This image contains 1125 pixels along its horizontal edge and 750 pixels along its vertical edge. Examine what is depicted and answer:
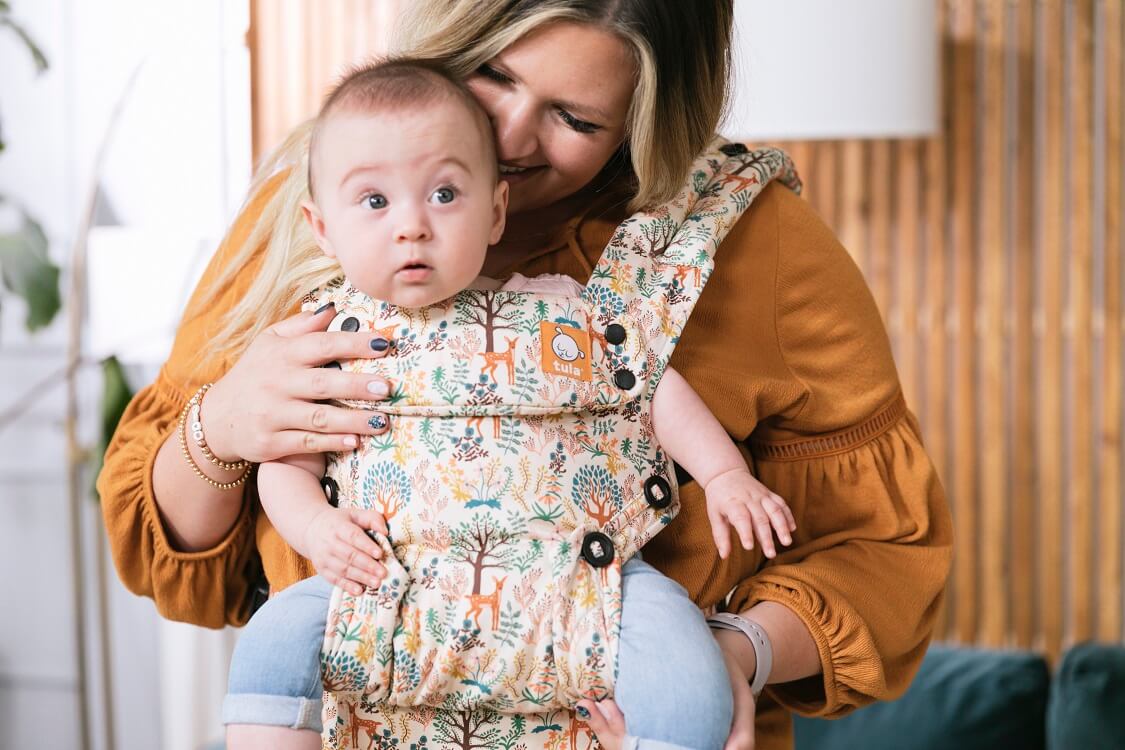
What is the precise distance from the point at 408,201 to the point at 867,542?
25.2 inches

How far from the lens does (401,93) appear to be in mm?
1060

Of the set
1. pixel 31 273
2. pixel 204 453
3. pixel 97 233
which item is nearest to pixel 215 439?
pixel 204 453

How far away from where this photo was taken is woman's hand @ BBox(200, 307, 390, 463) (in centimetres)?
108


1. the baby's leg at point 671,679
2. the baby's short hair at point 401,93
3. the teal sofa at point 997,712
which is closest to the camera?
the baby's leg at point 671,679

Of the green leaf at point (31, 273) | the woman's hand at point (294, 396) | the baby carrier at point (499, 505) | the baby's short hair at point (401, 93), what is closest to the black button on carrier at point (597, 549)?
the baby carrier at point (499, 505)

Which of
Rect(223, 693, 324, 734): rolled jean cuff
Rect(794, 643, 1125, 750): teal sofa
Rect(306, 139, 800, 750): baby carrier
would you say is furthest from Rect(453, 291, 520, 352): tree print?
Result: Rect(794, 643, 1125, 750): teal sofa

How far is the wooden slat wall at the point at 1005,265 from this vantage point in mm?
3320

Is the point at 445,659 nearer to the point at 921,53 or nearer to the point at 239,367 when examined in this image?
the point at 239,367

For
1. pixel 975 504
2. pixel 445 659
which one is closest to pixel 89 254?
pixel 445 659

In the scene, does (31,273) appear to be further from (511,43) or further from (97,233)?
(511,43)

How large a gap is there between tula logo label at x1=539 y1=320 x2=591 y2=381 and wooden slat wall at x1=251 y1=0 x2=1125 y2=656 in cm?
256

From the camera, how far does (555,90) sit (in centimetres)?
115

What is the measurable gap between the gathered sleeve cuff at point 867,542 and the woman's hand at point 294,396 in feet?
1.51

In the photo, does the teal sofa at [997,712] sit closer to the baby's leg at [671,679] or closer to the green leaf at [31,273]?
the baby's leg at [671,679]
